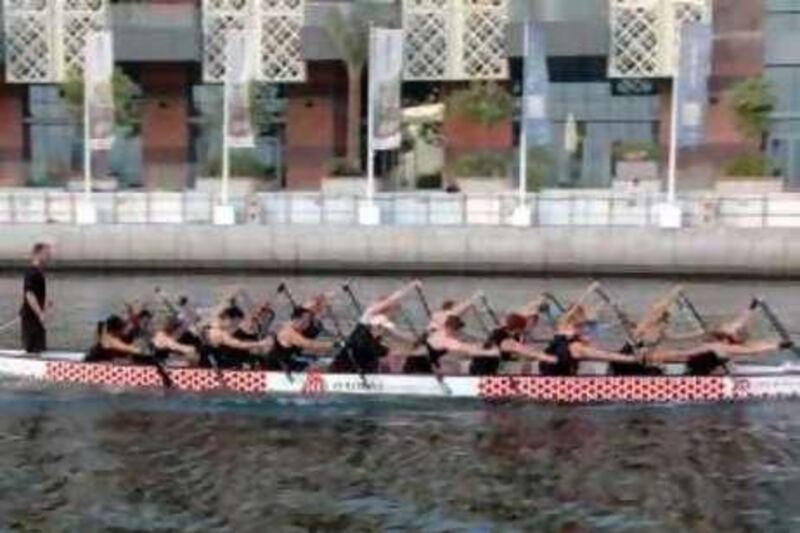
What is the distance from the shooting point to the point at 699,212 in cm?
5222

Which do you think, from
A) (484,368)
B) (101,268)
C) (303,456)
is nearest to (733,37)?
(101,268)

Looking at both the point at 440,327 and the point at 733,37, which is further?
the point at 733,37

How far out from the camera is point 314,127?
71.6m

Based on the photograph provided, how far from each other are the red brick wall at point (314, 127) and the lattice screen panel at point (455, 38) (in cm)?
418

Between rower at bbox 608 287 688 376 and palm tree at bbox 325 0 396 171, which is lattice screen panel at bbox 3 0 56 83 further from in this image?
rower at bbox 608 287 688 376

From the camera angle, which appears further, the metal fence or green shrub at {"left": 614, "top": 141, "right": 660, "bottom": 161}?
green shrub at {"left": 614, "top": 141, "right": 660, "bottom": 161}

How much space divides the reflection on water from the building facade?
38710 mm

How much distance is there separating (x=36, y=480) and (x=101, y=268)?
107 feet

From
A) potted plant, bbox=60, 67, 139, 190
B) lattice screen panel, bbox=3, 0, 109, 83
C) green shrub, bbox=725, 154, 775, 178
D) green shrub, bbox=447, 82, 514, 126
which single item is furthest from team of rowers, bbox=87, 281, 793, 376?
lattice screen panel, bbox=3, 0, 109, 83

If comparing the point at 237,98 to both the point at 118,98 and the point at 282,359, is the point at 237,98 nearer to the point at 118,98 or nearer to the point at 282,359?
the point at 118,98

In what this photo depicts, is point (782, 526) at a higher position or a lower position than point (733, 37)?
lower

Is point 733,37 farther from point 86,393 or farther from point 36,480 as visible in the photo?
point 36,480

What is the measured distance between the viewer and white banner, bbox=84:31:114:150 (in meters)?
55.0

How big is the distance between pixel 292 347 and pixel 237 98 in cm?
2934
